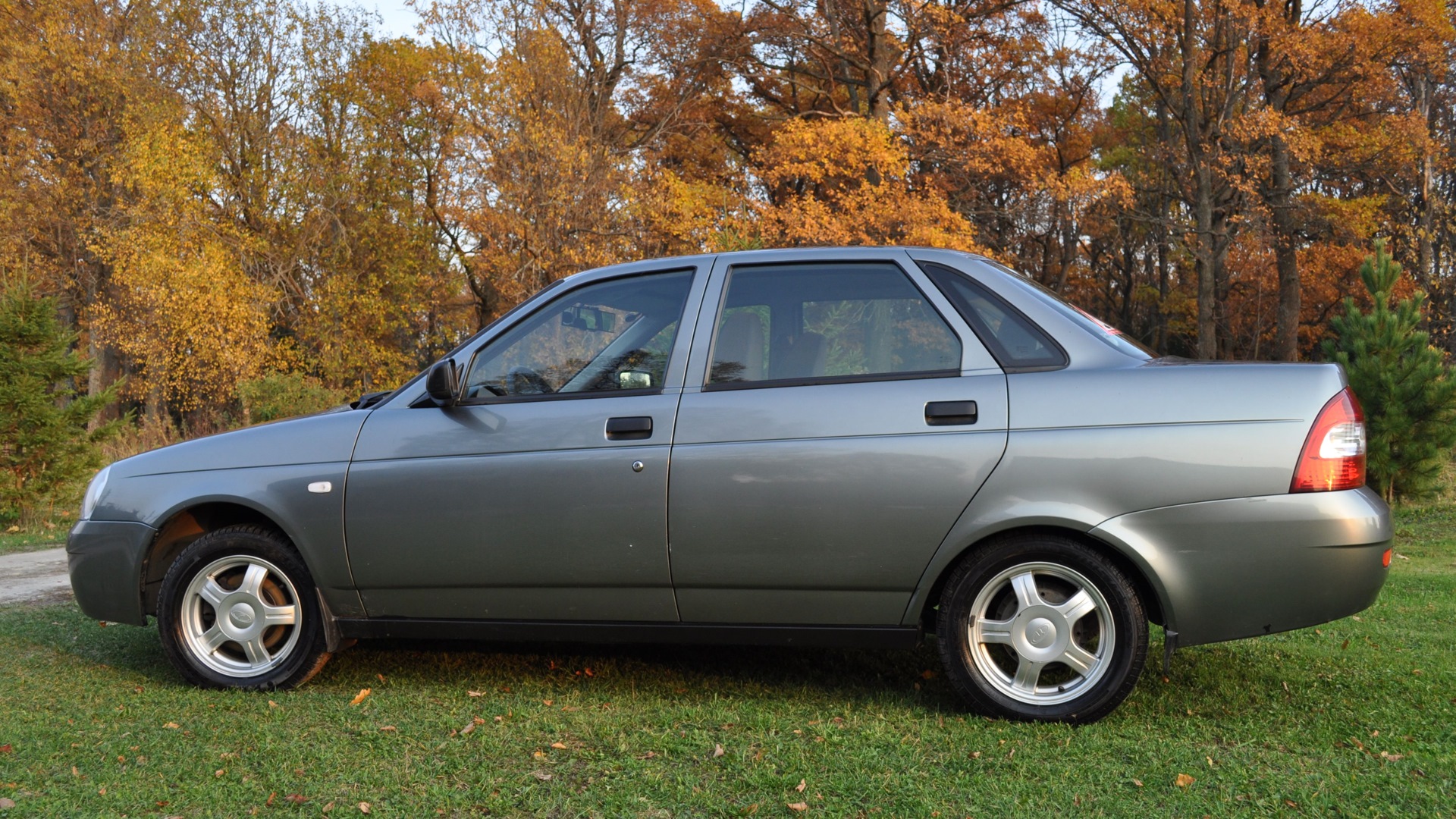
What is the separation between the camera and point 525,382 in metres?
4.43

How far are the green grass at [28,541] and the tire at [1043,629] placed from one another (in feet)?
29.0

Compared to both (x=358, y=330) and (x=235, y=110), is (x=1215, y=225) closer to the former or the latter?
(x=358, y=330)

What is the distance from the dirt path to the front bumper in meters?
2.35

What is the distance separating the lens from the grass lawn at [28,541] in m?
9.59

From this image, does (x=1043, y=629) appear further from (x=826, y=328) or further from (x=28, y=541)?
(x=28, y=541)

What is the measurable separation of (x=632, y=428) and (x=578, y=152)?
21.0 m

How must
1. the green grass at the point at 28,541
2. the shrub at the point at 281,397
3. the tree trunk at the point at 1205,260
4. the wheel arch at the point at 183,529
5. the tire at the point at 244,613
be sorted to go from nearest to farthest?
the tire at the point at 244,613 → the wheel arch at the point at 183,529 → the green grass at the point at 28,541 → the shrub at the point at 281,397 → the tree trunk at the point at 1205,260

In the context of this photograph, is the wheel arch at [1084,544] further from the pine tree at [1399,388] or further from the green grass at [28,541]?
the pine tree at [1399,388]

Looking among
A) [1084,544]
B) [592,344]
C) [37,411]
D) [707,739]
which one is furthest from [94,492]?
[37,411]

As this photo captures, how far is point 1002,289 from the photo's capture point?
4098 millimetres

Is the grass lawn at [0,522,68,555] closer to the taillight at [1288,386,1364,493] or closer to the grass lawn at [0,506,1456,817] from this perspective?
the grass lawn at [0,506,1456,817]

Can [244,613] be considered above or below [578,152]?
below

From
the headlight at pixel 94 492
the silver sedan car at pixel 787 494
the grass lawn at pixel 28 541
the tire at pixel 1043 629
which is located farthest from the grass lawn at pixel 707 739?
the grass lawn at pixel 28 541

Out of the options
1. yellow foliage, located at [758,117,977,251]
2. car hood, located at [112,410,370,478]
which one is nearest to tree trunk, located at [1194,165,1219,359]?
yellow foliage, located at [758,117,977,251]
